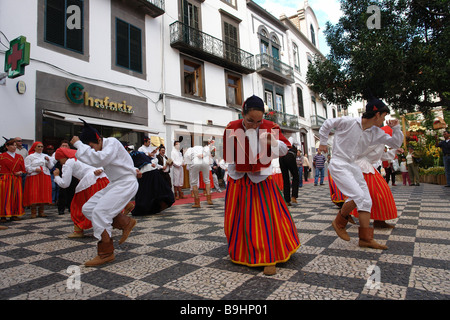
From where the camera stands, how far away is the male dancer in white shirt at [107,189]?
271cm

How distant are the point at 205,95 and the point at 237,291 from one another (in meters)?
13.2

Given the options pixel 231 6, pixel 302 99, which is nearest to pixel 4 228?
pixel 231 6

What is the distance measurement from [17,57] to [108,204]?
7007 mm

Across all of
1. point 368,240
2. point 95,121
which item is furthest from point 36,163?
point 368,240

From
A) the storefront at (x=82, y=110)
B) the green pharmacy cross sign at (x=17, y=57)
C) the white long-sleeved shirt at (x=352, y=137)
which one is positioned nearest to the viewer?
the white long-sleeved shirt at (x=352, y=137)

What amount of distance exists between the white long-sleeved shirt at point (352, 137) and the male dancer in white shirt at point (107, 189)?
2337 millimetres

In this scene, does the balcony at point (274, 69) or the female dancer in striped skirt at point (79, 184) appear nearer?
the female dancer in striped skirt at point (79, 184)

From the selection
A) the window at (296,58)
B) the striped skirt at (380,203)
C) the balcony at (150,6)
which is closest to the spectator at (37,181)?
the striped skirt at (380,203)

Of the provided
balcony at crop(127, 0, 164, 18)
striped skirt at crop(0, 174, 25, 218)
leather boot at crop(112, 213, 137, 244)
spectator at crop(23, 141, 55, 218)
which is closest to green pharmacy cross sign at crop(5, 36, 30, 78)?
spectator at crop(23, 141, 55, 218)

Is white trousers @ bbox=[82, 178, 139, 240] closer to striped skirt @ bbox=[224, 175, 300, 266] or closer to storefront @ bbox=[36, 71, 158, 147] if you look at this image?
striped skirt @ bbox=[224, 175, 300, 266]

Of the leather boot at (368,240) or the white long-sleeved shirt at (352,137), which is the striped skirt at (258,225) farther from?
the white long-sleeved shirt at (352,137)

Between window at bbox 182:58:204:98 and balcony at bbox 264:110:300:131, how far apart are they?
20.9 feet

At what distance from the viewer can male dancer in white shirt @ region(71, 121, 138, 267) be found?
2707mm
